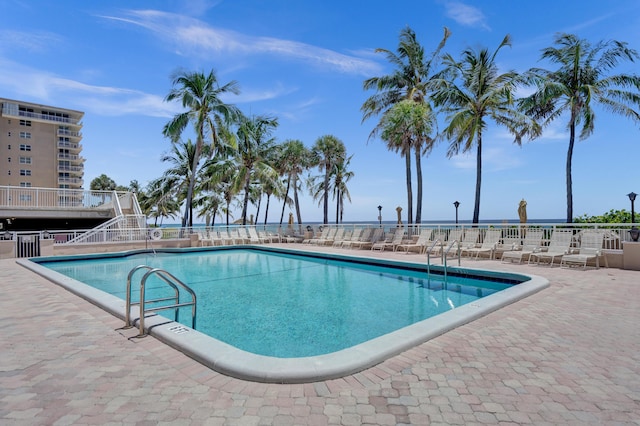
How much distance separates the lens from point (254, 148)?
78.4ft

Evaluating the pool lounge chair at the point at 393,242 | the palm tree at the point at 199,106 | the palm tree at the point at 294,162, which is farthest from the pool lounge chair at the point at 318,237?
the palm tree at the point at 294,162

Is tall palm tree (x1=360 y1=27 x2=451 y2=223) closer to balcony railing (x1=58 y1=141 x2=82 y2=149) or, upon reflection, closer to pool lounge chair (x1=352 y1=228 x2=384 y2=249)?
pool lounge chair (x1=352 y1=228 x2=384 y2=249)

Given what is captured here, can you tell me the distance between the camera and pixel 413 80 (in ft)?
65.1

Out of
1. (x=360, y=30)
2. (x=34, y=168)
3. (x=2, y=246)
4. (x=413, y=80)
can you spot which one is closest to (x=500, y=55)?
(x=413, y=80)

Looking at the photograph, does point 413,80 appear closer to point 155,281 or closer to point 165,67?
point 165,67

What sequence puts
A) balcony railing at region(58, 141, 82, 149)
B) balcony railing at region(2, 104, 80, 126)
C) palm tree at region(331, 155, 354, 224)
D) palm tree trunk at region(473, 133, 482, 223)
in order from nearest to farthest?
palm tree trunk at region(473, 133, 482, 223) → palm tree at region(331, 155, 354, 224) → balcony railing at region(2, 104, 80, 126) → balcony railing at region(58, 141, 82, 149)

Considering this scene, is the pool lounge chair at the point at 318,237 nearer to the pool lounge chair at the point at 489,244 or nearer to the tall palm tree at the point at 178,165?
the pool lounge chair at the point at 489,244

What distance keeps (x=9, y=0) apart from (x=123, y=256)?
10.1 metres

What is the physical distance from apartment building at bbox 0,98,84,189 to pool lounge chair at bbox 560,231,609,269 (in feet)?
183

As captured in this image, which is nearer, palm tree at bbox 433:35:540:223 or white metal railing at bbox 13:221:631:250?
white metal railing at bbox 13:221:631:250

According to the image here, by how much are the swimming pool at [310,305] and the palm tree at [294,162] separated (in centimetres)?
1479

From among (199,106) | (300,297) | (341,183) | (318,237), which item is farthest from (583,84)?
(199,106)

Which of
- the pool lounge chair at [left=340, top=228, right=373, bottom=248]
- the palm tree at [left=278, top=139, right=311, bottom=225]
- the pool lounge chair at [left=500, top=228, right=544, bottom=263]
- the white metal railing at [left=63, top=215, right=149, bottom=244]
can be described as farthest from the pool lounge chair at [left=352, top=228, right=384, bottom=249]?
the palm tree at [left=278, top=139, right=311, bottom=225]

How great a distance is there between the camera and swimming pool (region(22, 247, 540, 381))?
3.29 metres
